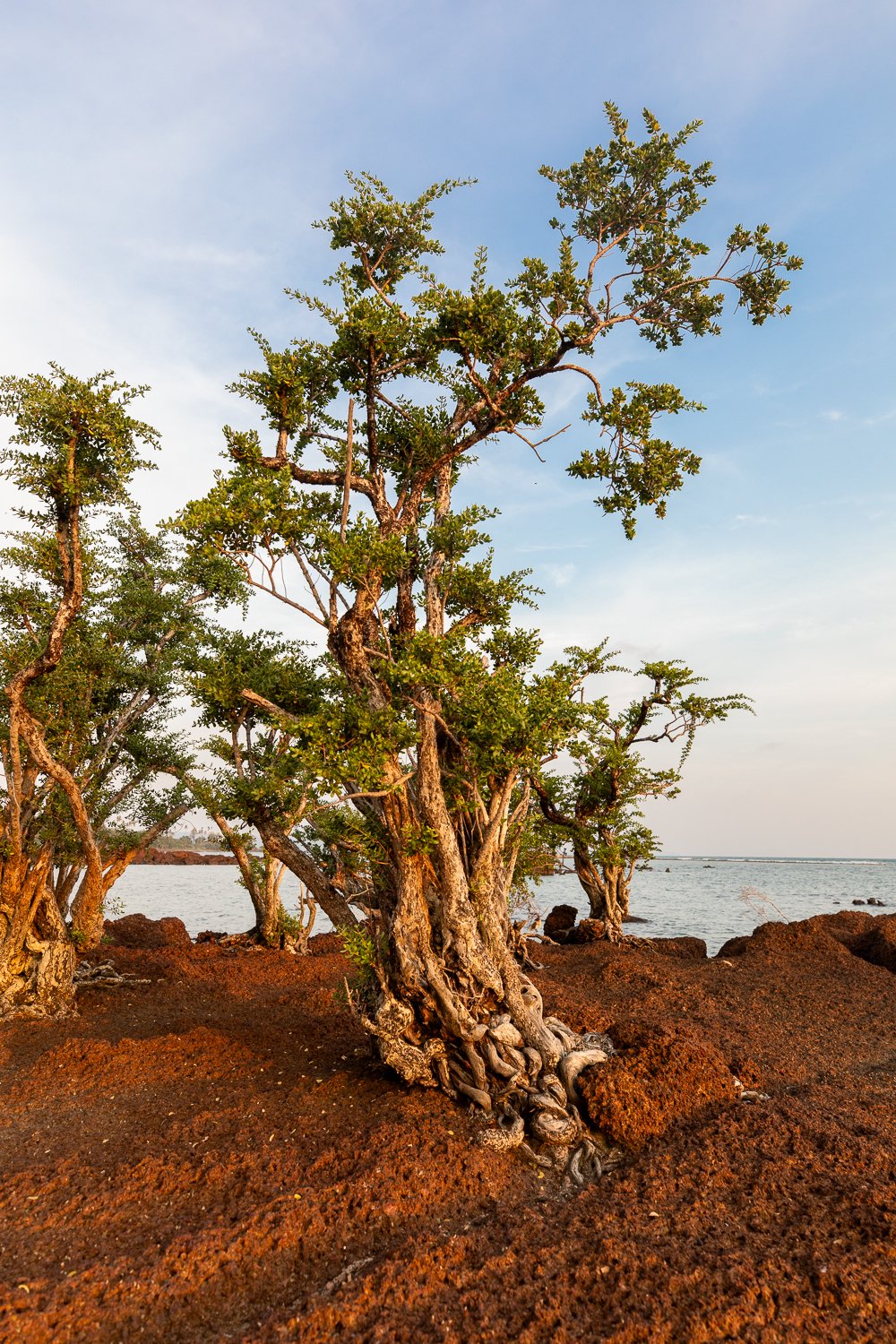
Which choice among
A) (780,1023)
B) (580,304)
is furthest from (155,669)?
(780,1023)

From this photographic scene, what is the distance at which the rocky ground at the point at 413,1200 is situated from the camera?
15.3 ft

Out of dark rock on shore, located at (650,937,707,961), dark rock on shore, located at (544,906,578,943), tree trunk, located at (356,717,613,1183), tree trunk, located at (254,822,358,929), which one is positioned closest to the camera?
tree trunk, located at (356,717,613,1183)

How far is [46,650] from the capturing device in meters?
10.6

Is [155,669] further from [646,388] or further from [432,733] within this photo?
[646,388]

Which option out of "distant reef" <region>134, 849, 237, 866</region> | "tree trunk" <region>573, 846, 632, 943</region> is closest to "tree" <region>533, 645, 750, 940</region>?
"tree trunk" <region>573, 846, 632, 943</region>

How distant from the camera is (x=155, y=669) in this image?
15289mm

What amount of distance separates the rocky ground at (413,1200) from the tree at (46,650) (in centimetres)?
151

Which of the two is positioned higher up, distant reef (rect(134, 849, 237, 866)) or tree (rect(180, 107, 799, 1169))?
tree (rect(180, 107, 799, 1169))

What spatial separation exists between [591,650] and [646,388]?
432 cm

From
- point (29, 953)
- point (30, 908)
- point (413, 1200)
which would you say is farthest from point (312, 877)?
point (413, 1200)

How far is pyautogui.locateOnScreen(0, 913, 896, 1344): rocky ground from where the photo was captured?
4.66 metres

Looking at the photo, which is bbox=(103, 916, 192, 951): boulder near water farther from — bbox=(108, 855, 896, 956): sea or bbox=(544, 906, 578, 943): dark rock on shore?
bbox=(544, 906, 578, 943): dark rock on shore

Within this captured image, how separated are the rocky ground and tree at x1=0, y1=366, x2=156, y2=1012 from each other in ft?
4.96

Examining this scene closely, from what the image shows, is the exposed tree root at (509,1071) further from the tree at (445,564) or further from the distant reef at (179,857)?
the distant reef at (179,857)
